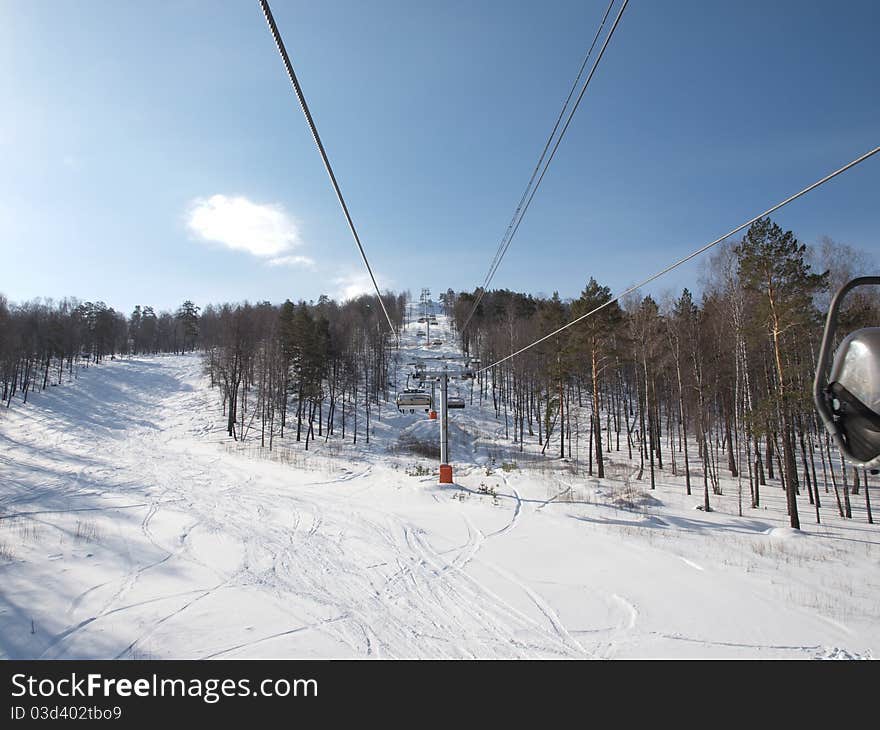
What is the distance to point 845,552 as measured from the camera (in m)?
11.7

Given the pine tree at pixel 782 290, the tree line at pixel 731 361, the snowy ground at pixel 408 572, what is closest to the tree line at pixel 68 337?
the snowy ground at pixel 408 572

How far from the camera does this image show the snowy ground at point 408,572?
18.6ft

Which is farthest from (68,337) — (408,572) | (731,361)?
(731,361)

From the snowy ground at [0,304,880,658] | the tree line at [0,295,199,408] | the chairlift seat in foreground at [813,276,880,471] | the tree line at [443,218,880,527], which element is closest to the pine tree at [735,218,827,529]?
the tree line at [443,218,880,527]

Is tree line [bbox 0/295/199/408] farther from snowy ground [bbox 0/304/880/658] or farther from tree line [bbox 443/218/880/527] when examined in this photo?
tree line [bbox 443/218/880/527]

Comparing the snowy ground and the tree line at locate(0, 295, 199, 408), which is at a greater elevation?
the tree line at locate(0, 295, 199, 408)

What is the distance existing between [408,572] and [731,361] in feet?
80.5

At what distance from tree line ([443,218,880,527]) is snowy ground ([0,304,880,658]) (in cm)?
437

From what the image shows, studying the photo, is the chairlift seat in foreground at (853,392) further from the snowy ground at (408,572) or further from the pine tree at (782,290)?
the pine tree at (782,290)

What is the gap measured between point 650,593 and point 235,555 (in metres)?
7.90

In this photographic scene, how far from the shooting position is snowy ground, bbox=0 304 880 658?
18.6ft

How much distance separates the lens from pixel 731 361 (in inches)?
977

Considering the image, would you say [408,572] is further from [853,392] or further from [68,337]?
[68,337]
